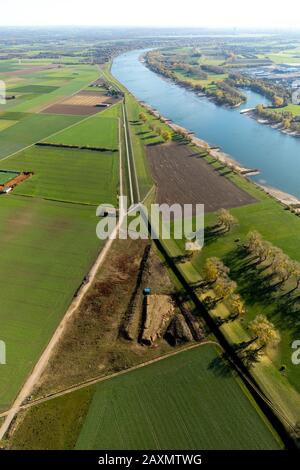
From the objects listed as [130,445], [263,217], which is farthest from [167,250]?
[130,445]

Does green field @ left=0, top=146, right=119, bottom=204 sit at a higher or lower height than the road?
higher

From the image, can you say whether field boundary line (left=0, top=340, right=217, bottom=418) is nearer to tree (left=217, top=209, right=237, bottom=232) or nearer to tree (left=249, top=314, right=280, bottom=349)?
tree (left=249, top=314, right=280, bottom=349)

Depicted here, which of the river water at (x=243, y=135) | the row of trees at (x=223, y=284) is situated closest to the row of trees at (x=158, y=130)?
the river water at (x=243, y=135)

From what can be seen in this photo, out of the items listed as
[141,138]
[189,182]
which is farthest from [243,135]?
[189,182]

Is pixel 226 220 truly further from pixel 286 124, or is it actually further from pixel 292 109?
Result: pixel 292 109

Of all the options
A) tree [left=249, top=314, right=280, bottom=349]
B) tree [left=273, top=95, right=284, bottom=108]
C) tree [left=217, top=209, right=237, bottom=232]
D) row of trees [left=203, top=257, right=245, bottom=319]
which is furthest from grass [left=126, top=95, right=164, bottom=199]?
tree [left=273, top=95, right=284, bottom=108]

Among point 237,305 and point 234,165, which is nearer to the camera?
point 237,305
